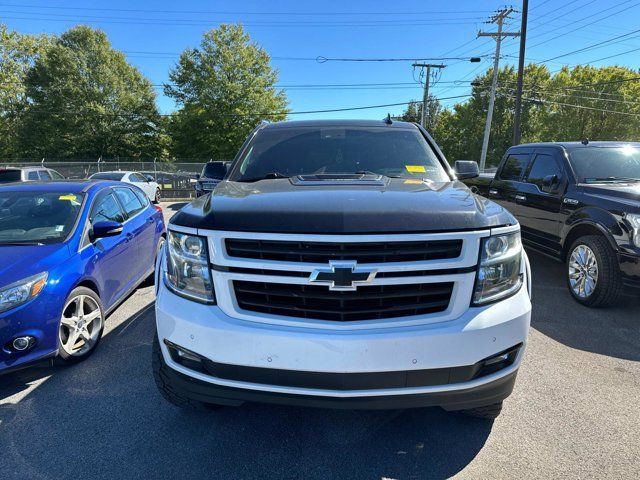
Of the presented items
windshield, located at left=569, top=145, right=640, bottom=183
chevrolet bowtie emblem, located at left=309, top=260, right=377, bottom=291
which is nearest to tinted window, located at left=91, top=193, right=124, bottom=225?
chevrolet bowtie emblem, located at left=309, top=260, right=377, bottom=291

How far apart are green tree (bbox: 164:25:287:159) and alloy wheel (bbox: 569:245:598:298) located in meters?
36.1

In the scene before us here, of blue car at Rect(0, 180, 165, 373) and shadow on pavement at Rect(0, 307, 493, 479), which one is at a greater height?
blue car at Rect(0, 180, 165, 373)

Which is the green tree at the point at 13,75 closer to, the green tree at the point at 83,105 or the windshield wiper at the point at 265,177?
the green tree at the point at 83,105

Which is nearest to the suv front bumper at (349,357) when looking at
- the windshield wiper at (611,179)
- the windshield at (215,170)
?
the windshield at (215,170)

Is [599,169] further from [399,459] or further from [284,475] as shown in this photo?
[284,475]

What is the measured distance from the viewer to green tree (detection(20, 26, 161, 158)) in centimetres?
4041

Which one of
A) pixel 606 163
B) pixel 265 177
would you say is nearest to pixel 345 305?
pixel 265 177

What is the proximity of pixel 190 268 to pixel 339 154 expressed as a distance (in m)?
1.88

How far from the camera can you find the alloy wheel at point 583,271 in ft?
15.8

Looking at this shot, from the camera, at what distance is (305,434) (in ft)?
8.31

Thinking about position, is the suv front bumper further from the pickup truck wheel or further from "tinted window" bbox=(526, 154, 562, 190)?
"tinted window" bbox=(526, 154, 562, 190)

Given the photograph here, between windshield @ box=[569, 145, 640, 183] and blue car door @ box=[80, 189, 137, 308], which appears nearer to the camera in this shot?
blue car door @ box=[80, 189, 137, 308]

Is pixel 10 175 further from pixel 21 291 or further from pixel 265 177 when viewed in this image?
pixel 265 177

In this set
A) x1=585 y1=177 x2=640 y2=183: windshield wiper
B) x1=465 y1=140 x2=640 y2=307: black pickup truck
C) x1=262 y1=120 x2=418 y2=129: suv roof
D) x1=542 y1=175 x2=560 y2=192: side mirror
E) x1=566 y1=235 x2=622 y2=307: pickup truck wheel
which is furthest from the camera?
x1=542 y1=175 x2=560 y2=192: side mirror
